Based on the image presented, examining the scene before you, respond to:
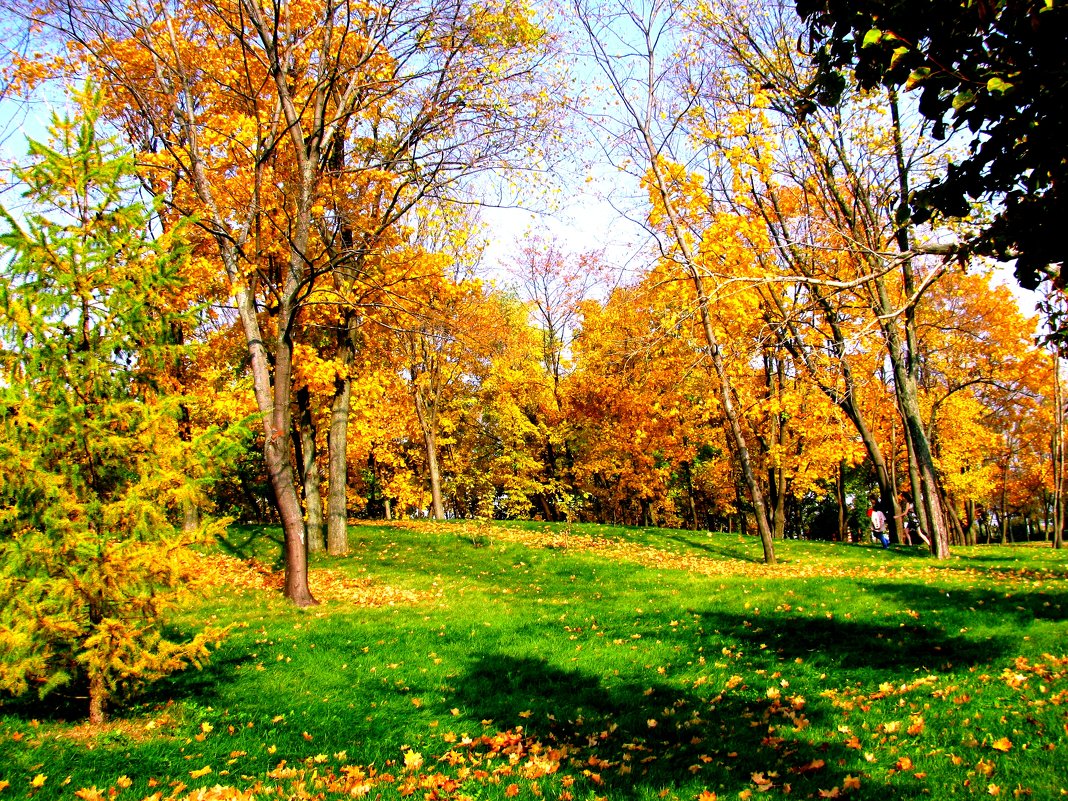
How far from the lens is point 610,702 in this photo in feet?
21.6

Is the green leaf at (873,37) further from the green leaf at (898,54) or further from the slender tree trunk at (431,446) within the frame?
the slender tree trunk at (431,446)

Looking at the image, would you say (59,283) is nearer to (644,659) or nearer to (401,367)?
(644,659)

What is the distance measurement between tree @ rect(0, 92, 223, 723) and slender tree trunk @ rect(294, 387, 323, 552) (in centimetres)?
1135

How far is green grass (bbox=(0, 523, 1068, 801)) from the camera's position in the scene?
14.6ft

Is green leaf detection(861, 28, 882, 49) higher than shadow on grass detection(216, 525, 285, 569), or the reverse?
green leaf detection(861, 28, 882, 49)

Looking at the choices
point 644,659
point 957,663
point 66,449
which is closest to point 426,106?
point 66,449

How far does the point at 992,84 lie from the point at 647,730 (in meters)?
5.38

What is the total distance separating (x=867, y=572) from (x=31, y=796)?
1472 centimetres

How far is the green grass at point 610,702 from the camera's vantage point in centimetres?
445

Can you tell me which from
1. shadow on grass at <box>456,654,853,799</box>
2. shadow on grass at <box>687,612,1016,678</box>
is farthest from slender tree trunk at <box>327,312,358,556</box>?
shadow on grass at <box>687,612,1016,678</box>

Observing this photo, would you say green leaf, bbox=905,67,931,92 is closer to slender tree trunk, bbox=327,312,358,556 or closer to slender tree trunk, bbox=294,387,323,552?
slender tree trunk, bbox=327,312,358,556

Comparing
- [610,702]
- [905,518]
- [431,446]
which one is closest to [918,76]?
[610,702]

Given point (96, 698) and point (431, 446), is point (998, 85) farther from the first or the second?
point (431, 446)

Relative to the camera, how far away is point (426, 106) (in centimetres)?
1295
